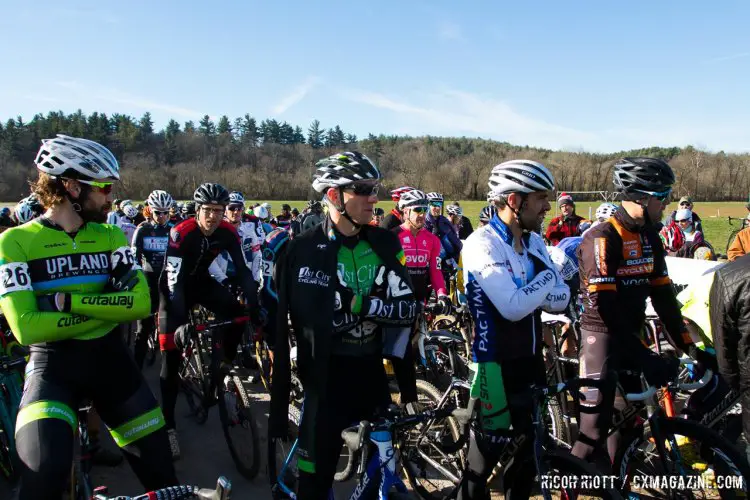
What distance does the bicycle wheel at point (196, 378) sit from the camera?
5258 mm

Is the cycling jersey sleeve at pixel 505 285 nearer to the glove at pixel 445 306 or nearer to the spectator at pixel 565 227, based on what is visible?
the glove at pixel 445 306

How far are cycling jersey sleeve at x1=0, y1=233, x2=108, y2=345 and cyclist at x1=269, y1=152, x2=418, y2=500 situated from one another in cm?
111

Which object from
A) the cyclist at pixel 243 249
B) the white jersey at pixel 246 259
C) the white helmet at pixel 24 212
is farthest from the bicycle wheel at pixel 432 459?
the white helmet at pixel 24 212

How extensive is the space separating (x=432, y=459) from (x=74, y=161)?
3.26 metres

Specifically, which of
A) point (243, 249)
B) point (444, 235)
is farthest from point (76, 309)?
point (444, 235)

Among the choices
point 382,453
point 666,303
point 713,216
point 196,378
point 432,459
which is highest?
point 713,216

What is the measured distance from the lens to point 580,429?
3553mm

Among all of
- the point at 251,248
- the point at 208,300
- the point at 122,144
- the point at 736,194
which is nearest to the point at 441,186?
the point at 736,194

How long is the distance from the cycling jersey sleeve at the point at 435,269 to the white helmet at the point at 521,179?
11.2 ft

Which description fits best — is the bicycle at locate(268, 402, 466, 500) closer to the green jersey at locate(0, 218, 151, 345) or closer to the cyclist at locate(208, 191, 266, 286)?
the green jersey at locate(0, 218, 151, 345)

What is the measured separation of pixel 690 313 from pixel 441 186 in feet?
203

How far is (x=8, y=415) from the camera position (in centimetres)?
422

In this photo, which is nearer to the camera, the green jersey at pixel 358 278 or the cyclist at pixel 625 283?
the green jersey at pixel 358 278

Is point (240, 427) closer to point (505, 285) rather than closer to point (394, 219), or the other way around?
point (505, 285)
